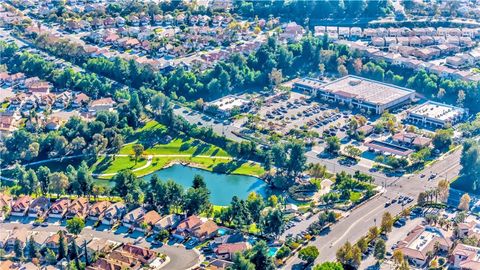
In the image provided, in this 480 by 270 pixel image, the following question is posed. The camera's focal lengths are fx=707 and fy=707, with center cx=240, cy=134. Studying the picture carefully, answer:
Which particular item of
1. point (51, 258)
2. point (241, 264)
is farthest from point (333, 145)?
point (51, 258)

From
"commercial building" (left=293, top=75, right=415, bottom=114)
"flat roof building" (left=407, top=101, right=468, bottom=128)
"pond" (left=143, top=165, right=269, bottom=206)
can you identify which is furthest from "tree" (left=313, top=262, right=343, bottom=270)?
"commercial building" (left=293, top=75, right=415, bottom=114)

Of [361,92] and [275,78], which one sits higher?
[275,78]

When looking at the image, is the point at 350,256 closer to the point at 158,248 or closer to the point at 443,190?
the point at 443,190

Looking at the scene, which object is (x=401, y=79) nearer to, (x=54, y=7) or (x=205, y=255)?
(x=205, y=255)

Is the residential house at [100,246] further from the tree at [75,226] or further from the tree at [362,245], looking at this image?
the tree at [362,245]

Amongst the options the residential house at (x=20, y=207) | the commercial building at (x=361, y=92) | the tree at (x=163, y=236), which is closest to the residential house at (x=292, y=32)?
the commercial building at (x=361, y=92)

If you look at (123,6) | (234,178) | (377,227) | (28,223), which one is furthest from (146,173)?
(123,6)

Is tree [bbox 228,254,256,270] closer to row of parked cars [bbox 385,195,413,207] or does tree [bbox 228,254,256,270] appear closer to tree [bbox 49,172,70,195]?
row of parked cars [bbox 385,195,413,207]
